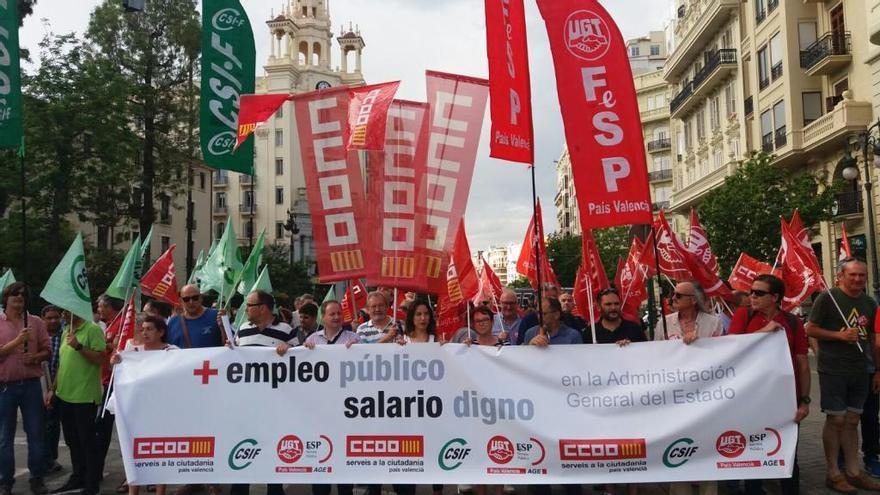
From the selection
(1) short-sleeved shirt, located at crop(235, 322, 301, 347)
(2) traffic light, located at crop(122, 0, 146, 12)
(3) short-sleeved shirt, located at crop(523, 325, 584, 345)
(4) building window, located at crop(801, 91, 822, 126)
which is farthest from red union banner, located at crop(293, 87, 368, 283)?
(4) building window, located at crop(801, 91, 822, 126)

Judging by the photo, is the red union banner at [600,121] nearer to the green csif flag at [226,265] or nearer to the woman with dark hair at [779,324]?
the woman with dark hair at [779,324]

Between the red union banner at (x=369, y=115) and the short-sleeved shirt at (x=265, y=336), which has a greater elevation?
the red union banner at (x=369, y=115)

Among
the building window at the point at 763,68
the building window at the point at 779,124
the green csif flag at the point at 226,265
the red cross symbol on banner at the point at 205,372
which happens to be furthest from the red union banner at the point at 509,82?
the building window at the point at 763,68

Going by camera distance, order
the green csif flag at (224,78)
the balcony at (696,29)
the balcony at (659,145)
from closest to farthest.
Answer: the green csif flag at (224,78) < the balcony at (696,29) < the balcony at (659,145)

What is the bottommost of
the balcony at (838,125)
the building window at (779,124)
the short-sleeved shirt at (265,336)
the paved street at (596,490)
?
the paved street at (596,490)

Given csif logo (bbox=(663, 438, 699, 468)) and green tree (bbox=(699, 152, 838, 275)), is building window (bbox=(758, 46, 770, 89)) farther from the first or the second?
csif logo (bbox=(663, 438, 699, 468))

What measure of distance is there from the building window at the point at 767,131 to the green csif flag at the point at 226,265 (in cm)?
2901

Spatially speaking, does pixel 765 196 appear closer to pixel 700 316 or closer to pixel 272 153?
pixel 700 316

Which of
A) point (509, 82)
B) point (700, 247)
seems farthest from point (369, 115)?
point (700, 247)

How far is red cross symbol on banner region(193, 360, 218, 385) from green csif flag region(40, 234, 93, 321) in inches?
57.5

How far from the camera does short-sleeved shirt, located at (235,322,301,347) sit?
21.3 feet

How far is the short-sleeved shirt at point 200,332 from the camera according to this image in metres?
7.23

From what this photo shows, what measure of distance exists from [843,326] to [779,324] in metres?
1.09

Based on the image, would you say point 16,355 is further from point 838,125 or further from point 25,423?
point 838,125
